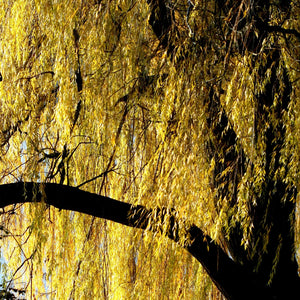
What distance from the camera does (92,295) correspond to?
4.33m

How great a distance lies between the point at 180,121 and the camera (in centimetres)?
293

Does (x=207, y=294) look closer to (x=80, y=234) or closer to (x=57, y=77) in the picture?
(x=80, y=234)

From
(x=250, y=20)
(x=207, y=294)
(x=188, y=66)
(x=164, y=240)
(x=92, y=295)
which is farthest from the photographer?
(x=92, y=295)

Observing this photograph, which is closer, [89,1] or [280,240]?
[280,240]

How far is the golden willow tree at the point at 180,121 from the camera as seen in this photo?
2867 mm

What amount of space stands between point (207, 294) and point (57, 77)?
5.98 feet

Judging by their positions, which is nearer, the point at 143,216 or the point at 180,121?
the point at 180,121

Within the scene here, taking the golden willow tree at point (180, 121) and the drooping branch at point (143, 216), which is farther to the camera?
the drooping branch at point (143, 216)

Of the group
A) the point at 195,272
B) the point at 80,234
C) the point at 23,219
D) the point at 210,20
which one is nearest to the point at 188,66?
the point at 210,20

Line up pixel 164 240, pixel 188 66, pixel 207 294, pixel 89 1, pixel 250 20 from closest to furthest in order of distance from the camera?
1. pixel 250 20
2. pixel 188 66
3. pixel 164 240
4. pixel 89 1
5. pixel 207 294

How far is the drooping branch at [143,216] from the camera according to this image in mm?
3090

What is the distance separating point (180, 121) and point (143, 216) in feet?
2.06

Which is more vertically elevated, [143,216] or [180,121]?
[180,121]

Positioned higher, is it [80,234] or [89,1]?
[89,1]
